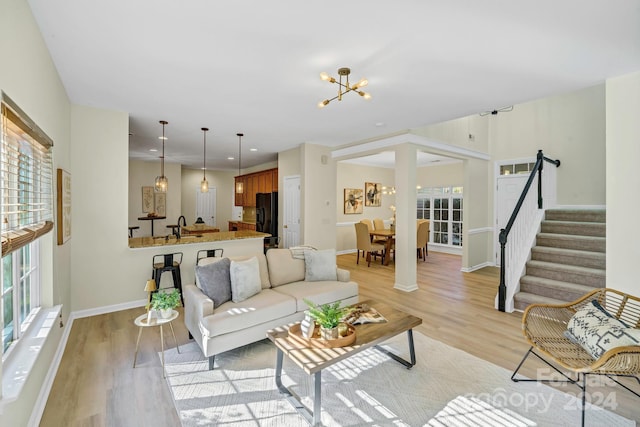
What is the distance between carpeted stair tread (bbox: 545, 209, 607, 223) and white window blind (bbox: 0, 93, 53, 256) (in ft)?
21.5

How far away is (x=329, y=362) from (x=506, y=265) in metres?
3.28

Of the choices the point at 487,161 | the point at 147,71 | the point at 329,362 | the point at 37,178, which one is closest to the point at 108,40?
the point at 147,71

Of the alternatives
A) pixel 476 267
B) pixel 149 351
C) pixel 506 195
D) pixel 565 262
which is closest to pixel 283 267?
pixel 149 351

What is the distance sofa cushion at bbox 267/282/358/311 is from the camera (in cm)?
310

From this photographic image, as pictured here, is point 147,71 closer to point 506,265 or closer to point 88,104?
point 88,104

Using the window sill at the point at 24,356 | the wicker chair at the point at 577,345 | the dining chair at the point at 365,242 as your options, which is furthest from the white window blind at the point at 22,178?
the dining chair at the point at 365,242

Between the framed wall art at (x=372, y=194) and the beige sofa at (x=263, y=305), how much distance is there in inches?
211

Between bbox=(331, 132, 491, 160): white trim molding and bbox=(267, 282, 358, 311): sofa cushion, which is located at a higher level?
bbox=(331, 132, 491, 160): white trim molding

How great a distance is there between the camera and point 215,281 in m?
2.84

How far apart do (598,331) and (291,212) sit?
5.19 m

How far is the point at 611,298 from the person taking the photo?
259 centimetres

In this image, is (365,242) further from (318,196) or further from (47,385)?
(47,385)

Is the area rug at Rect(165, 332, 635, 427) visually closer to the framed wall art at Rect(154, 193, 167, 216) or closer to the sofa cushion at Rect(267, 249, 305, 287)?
the sofa cushion at Rect(267, 249, 305, 287)

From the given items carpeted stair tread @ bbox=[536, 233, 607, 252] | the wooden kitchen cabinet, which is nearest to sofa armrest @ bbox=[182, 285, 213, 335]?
the wooden kitchen cabinet
